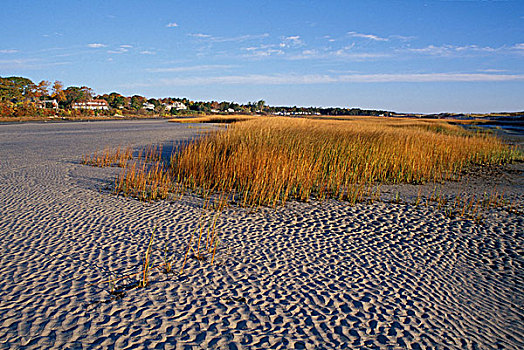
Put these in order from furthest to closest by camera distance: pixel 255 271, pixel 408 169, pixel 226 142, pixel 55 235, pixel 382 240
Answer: pixel 226 142 → pixel 408 169 → pixel 382 240 → pixel 55 235 → pixel 255 271

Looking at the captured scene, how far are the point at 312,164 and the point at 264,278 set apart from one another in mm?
5190

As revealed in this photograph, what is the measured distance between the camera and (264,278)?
3.34 metres

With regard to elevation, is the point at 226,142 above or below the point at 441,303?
above

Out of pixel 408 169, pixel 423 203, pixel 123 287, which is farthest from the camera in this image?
pixel 408 169

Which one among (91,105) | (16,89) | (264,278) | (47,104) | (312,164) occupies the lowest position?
(264,278)

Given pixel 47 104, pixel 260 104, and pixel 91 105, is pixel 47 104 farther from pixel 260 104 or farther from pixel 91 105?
pixel 260 104

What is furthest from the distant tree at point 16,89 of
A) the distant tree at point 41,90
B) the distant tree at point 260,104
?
the distant tree at point 260,104

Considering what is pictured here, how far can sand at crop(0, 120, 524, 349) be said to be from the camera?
8.19ft

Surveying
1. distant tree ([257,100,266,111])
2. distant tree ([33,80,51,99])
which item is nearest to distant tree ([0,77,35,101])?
distant tree ([33,80,51,99])

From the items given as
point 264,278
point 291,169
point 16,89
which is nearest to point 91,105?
point 16,89

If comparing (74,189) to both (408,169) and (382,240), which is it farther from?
(408,169)

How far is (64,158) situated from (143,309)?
8717mm

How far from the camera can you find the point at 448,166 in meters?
10.2

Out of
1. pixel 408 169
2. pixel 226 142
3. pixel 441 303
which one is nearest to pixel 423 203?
pixel 408 169
